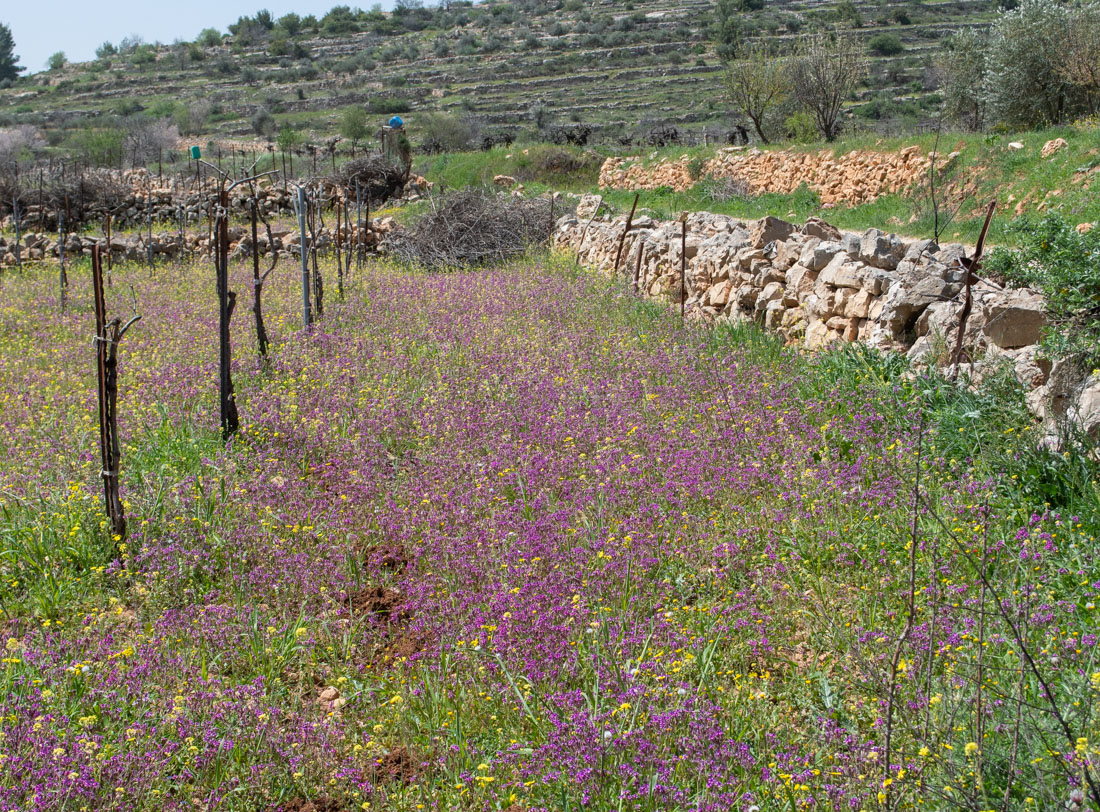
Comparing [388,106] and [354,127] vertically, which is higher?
[388,106]

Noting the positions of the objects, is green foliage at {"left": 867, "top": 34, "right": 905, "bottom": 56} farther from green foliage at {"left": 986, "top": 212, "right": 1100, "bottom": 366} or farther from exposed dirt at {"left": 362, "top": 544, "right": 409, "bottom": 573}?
exposed dirt at {"left": 362, "top": 544, "right": 409, "bottom": 573}

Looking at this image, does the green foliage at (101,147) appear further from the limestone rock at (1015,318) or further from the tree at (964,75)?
the limestone rock at (1015,318)

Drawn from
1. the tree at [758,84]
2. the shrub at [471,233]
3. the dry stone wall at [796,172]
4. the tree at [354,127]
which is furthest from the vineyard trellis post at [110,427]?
the tree at [354,127]

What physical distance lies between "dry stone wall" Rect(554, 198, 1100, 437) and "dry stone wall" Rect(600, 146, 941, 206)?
681 cm

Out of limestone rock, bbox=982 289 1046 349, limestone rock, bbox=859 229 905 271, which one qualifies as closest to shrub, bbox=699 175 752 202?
limestone rock, bbox=859 229 905 271

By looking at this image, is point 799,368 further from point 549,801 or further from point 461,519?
point 549,801

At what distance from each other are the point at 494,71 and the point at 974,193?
170ft

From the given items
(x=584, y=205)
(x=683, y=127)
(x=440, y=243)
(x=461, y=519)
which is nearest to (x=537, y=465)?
(x=461, y=519)

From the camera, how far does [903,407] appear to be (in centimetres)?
542

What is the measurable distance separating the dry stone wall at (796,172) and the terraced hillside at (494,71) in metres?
9.37

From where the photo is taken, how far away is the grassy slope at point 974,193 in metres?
11.7

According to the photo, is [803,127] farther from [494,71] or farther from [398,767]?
[494,71]

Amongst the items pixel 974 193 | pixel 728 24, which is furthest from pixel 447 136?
pixel 728 24

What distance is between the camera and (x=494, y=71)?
5956 cm
